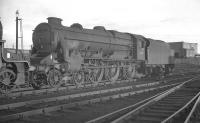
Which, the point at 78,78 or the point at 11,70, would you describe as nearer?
the point at 11,70

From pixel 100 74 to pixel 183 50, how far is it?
120 ft

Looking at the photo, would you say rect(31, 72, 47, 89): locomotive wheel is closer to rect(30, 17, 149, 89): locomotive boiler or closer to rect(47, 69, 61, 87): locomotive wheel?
rect(30, 17, 149, 89): locomotive boiler

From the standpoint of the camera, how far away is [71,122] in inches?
279

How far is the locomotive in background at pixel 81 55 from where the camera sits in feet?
47.8

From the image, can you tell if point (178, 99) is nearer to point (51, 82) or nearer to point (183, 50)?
point (51, 82)

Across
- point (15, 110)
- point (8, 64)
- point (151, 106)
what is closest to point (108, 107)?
point (151, 106)

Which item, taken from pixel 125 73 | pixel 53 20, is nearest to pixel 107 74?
pixel 125 73

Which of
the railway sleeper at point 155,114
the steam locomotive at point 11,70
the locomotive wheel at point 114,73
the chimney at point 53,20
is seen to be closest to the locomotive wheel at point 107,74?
the locomotive wheel at point 114,73

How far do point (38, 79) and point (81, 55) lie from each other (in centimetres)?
365

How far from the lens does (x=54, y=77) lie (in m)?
14.5

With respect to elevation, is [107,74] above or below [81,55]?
below

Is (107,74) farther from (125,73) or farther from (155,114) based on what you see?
(155,114)

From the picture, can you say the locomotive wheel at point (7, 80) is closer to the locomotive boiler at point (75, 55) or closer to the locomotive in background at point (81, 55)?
the locomotive boiler at point (75, 55)

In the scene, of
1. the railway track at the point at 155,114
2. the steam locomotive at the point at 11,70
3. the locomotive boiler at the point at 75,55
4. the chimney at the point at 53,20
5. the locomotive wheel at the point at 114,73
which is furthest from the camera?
the locomotive wheel at the point at 114,73
